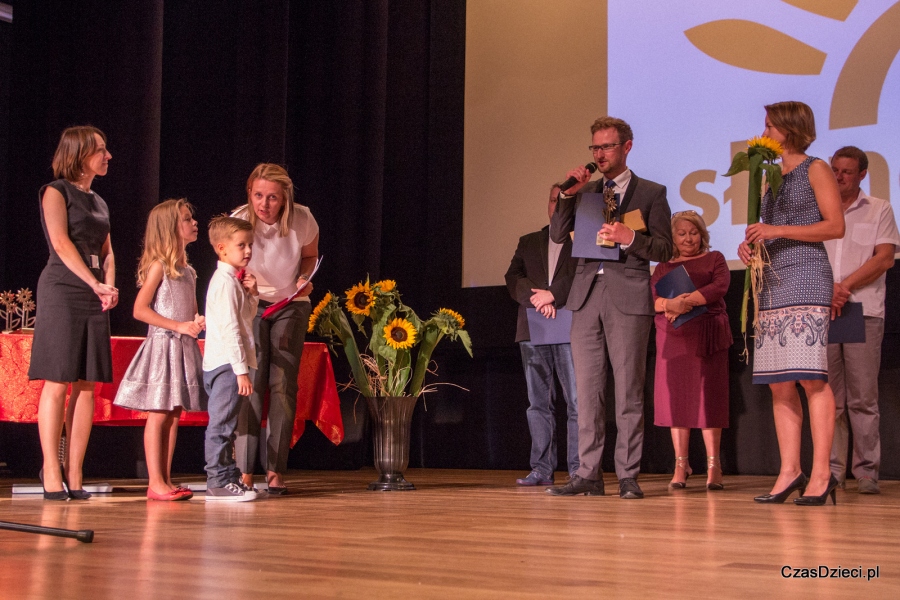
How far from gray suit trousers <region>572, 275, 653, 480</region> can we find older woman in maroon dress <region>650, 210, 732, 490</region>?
0.90 meters

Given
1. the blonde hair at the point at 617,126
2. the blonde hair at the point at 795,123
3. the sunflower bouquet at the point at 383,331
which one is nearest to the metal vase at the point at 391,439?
the sunflower bouquet at the point at 383,331

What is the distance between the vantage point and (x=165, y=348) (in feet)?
11.4

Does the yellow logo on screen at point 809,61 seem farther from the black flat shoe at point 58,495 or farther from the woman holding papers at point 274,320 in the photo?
the black flat shoe at point 58,495

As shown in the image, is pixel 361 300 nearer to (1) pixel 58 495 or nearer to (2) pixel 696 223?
(1) pixel 58 495

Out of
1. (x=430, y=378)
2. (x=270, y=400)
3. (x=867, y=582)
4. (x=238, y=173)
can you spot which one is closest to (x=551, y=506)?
(x=270, y=400)

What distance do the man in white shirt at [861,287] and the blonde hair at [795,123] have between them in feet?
2.95

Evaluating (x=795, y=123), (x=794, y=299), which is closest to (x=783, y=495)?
(x=794, y=299)

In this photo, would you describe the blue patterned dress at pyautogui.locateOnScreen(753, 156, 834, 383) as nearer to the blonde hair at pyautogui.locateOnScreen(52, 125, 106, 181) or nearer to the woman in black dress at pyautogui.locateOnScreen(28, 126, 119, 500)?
the woman in black dress at pyautogui.locateOnScreen(28, 126, 119, 500)

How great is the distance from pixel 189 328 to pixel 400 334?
950 millimetres

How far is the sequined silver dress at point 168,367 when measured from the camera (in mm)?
3373

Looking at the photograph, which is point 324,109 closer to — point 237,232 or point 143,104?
point 143,104

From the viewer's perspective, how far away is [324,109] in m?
6.27

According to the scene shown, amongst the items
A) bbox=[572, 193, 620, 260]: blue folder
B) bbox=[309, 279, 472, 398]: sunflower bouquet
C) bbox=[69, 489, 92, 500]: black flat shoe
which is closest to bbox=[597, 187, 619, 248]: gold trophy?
bbox=[572, 193, 620, 260]: blue folder

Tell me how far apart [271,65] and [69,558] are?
4738mm
